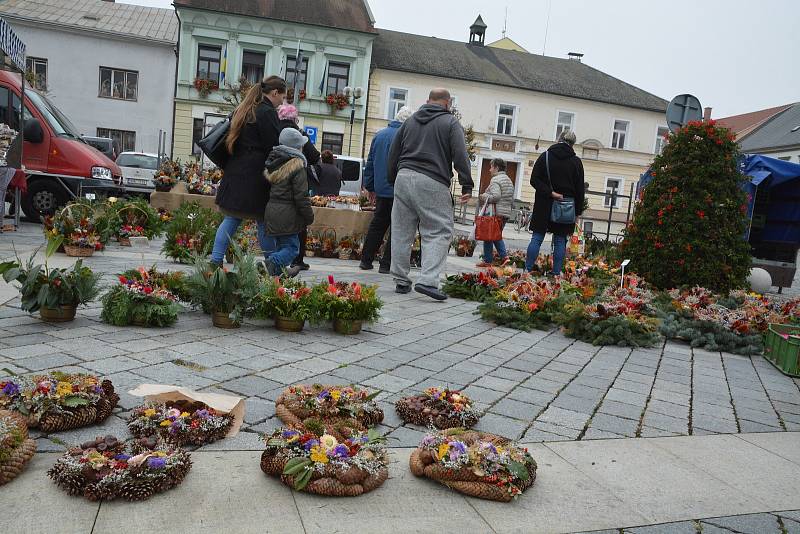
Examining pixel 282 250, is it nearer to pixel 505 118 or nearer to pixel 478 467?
pixel 478 467

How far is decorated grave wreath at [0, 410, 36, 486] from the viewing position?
2.40m

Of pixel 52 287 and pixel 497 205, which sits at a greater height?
pixel 497 205

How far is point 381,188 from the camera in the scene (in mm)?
8430

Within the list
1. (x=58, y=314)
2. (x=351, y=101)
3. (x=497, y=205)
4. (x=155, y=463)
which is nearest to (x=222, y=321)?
(x=58, y=314)

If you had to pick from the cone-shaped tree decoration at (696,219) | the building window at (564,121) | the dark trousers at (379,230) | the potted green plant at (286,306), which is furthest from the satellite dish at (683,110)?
the building window at (564,121)

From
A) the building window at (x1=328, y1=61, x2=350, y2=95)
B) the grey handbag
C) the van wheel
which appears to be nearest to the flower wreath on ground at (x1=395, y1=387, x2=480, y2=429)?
the grey handbag

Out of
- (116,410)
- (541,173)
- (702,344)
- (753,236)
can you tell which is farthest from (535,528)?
(753,236)

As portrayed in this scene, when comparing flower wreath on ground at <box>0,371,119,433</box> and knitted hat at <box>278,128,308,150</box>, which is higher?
knitted hat at <box>278,128,308,150</box>

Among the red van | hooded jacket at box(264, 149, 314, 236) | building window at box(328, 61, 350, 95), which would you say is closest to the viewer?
hooded jacket at box(264, 149, 314, 236)

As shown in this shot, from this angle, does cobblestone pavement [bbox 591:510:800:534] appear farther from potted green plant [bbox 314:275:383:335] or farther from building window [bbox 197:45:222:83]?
building window [bbox 197:45:222:83]

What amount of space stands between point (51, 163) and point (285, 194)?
26.8 ft

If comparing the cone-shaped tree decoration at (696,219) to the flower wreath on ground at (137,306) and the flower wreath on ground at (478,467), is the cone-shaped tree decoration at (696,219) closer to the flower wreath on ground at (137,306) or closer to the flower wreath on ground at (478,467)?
the flower wreath on ground at (137,306)

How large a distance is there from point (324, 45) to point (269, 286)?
3116cm

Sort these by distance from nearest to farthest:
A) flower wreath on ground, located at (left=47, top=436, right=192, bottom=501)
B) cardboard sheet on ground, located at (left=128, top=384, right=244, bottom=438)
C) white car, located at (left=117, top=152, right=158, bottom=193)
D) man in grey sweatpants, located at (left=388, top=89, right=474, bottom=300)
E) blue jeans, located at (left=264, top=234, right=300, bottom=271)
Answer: flower wreath on ground, located at (left=47, top=436, right=192, bottom=501)
cardboard sheet on ground, located at (left=128, top=384, right=244, bottom=438)
blue jeans, located at (left=264, top=234, right=300, bottom=271)
man in grey sweatpants, located at (left=388, top=89, right=474, bottom=300)
white car, located at (left=117, top=152, right=158, bottom=193)
